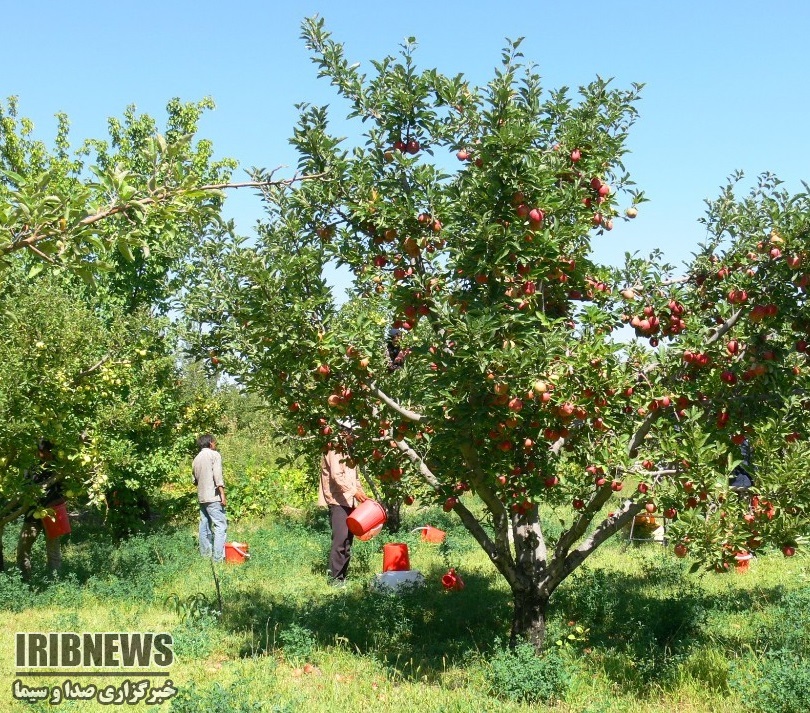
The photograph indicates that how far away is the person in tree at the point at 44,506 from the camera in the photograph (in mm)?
8891

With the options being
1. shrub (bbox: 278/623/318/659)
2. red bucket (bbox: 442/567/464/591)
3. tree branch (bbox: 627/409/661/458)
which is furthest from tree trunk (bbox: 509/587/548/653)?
red bucket (bbox: 442/567/464/591)

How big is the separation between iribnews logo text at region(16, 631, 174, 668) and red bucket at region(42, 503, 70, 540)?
9.34ft

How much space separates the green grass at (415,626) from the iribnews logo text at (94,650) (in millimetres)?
142

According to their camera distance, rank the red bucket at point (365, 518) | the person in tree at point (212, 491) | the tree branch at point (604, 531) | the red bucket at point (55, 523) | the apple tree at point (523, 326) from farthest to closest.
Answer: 1. the person in tree at point (212, 491)
2. the red bucket at point (55, 523)
3. the red bucket at point (365, 518)
4. the tree branch at point (604, 531)
5. the apple tree at point (523, 326)

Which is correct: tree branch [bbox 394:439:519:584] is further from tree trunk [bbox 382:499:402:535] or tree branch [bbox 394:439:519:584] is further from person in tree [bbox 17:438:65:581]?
tree trunk [bbox 382:499:402:535]

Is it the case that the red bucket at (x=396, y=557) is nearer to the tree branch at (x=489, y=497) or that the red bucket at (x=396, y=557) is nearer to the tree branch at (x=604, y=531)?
the tree branch at (x=489, y=497)

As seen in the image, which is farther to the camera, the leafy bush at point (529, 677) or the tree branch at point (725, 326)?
the leafy bush at point (529, 677)

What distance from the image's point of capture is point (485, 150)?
15.6 feet

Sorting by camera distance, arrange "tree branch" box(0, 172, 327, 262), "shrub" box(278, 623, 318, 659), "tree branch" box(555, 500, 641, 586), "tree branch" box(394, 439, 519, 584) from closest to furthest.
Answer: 1. "tree branch" box(0, 172, 327, 262)
2. "tree branch" box(555, 500, 641, 586)
3. "tree branch" box(394, 439, 519, 584)
4. "shrub" box(278, 623, 318, 659)

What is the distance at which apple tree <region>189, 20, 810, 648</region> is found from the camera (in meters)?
4.59

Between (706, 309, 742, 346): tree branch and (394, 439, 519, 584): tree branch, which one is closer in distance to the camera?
(706, 309, 742, 346): tree branch

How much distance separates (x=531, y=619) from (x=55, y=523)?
5.88 m

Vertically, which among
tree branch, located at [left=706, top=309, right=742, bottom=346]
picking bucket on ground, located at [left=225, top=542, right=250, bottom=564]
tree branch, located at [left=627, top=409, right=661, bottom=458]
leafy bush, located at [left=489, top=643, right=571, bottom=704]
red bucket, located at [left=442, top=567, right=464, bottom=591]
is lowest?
leafy bush, located at [left=489, top=643, right=571, bottom=704]

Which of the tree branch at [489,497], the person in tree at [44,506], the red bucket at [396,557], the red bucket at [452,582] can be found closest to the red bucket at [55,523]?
the person in tree at [44,506]
